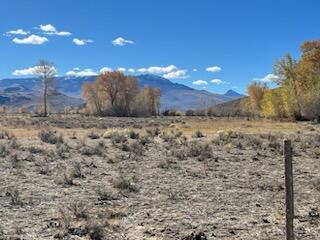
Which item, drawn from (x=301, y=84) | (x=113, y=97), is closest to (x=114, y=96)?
(x=113, y=97)

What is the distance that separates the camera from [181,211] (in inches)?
479

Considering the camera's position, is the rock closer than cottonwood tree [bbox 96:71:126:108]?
Yes

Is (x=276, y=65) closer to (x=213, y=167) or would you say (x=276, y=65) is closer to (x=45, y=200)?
(x=213, y=167)

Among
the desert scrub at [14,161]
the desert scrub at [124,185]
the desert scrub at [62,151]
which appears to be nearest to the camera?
the desert scrub at [124,185]

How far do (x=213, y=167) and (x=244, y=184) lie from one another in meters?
4.05

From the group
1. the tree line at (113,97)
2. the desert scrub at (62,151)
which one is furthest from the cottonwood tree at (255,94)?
the desert scrub at (62,151)

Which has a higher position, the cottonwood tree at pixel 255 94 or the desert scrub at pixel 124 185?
the cottonwood tree at pixel 255 94

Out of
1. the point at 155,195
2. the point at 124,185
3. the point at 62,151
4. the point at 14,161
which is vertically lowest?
the point at 155,195

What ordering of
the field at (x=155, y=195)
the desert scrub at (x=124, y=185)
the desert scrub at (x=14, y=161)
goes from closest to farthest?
the field at (x=155, y=195)
the desert scrub at (x=124, y=185)
the desert scrub at (x=14, y=161)

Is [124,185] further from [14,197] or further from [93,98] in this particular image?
[93,98]

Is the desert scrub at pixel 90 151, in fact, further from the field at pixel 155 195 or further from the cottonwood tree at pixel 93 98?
the cottonwood tree at pixel 93 98

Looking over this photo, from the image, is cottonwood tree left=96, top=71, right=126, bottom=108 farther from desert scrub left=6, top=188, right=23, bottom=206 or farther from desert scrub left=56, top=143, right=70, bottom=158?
desert scrub left=6, top=188, right=23, bottom=206

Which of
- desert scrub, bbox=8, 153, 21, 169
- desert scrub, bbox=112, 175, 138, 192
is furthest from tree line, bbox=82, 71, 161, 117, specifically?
desert scrub, bbox=112, 175, 138, 192

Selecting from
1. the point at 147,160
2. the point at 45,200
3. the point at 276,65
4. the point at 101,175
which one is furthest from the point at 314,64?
the point at 45,200
